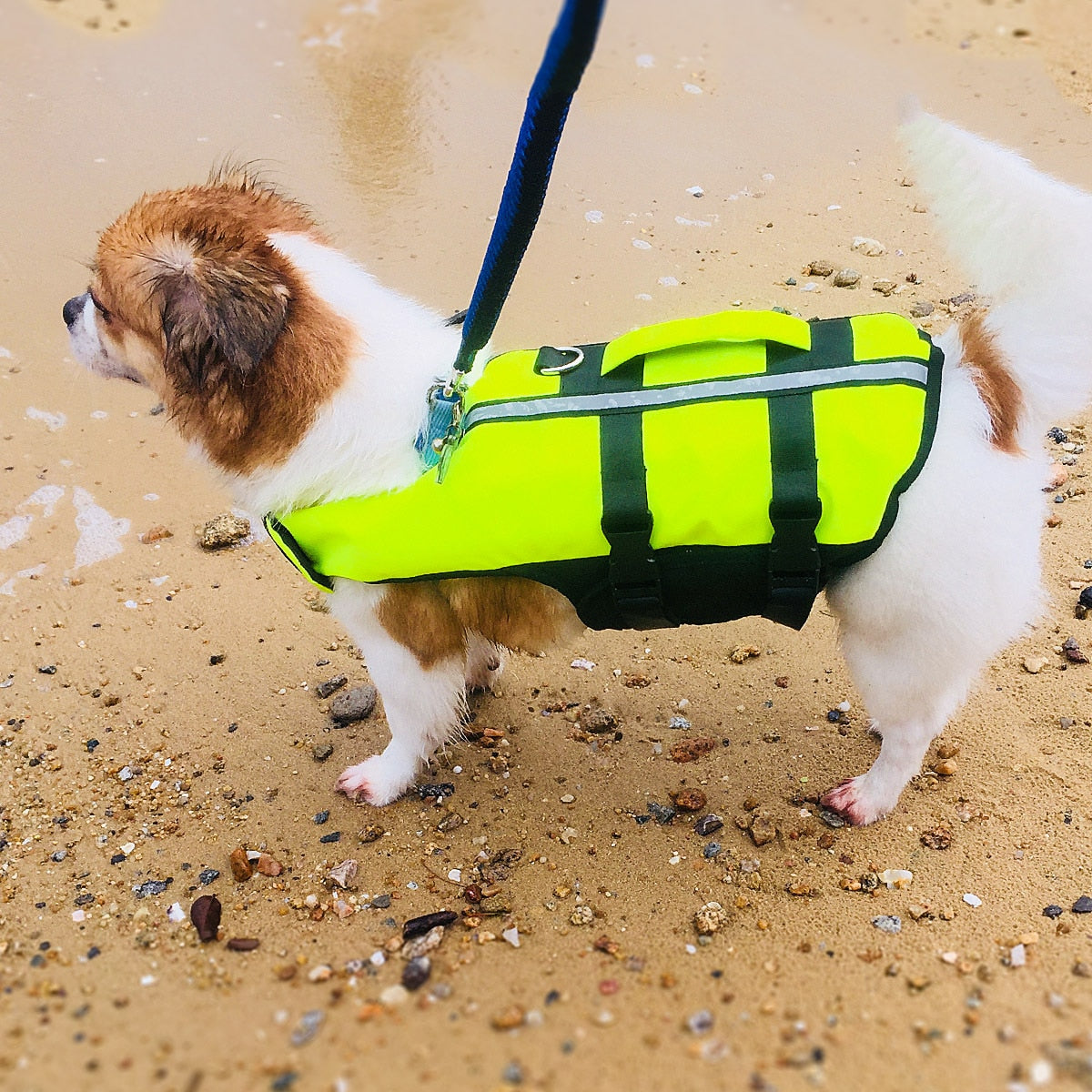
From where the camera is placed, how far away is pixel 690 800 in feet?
9.77

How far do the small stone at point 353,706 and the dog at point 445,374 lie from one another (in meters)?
0.63

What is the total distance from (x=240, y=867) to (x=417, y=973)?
73 centimetres

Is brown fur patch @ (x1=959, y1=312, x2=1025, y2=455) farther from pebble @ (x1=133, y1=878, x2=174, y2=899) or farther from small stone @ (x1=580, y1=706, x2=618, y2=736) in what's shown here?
pebble @ (x1=133, y1=878, x2=174, y2=899)

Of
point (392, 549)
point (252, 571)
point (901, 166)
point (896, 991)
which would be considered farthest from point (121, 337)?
point (901, 166)

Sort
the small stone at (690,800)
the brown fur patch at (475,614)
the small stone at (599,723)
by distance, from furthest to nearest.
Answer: the small stone at (599,723) → the small stone at (690,800) → the brown fur patch at (475,614)

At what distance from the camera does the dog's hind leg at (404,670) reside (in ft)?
8.77

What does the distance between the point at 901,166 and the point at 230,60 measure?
5427 millimetres

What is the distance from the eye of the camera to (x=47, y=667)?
11.4 ft

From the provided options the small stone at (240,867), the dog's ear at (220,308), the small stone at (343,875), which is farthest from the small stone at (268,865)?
the dog's ear at (220,308)

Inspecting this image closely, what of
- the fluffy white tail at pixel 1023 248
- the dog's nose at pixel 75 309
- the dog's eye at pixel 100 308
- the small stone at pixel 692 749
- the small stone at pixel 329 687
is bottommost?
the small stone at pixel 329 687

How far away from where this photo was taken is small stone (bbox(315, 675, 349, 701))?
3.46 m

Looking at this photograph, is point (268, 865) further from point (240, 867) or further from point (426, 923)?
point (426, 923)

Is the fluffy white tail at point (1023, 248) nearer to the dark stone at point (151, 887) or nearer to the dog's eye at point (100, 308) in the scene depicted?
the dog's eye at point (100, 308)

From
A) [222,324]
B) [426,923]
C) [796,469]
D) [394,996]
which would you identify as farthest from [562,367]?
[394,996]
